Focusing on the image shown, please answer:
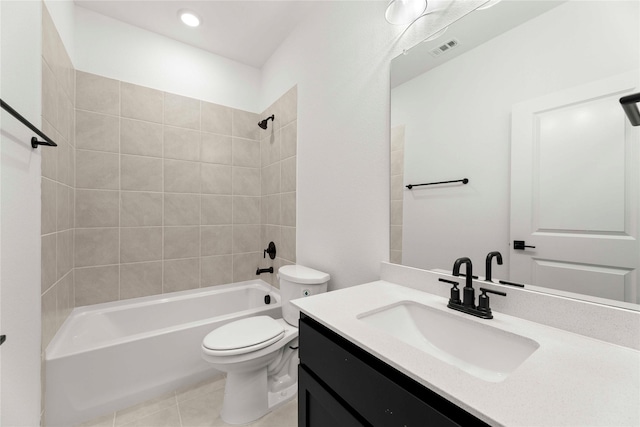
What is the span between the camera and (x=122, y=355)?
4.70ft

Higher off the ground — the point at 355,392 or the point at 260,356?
the point at 355,392

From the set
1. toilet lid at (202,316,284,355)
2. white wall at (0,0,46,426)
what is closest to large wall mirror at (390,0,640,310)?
toilet lid at (202,316,284,355)

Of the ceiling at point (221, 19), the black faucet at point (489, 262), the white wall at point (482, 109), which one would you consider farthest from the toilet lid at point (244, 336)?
the ceiling at point (221, 19)

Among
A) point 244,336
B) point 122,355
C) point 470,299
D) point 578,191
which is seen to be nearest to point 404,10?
point 578,191

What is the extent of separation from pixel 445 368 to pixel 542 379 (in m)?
0.18

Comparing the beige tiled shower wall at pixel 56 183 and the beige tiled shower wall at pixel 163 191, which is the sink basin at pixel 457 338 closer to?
the beige tiled shower wall at pixel 163 191

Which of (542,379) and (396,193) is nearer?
(542,379)

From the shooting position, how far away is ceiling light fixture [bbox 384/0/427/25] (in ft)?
3.65

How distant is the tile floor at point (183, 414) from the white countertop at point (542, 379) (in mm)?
1062

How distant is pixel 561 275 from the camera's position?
2.52ft

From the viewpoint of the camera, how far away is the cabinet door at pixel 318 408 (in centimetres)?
68

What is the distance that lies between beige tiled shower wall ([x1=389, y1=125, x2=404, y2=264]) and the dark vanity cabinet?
57cm

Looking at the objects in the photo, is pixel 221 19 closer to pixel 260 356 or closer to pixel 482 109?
pixel 482 109

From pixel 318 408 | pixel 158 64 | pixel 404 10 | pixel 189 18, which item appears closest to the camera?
pixel 318 408
